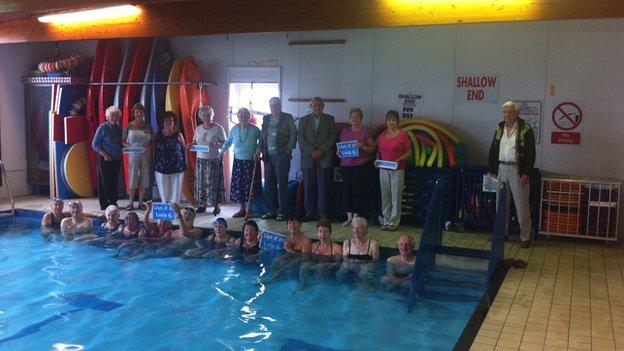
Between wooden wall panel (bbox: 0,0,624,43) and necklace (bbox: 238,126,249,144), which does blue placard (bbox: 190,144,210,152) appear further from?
wooden wall panel (bbox: 0,0,624,43)

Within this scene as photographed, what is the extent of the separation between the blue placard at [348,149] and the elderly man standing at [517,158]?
68.0 inches

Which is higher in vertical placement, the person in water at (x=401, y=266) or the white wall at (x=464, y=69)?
the white wall at (x=464, y=69)

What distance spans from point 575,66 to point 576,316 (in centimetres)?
404

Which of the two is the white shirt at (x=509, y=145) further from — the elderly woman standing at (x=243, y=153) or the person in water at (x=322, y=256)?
the elderly woman standing at (x=243, y=153)

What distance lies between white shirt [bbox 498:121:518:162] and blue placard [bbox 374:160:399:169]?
131cm

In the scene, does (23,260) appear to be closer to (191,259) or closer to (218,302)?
(191,259)

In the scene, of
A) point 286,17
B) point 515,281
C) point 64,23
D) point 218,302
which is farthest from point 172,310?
point 64,23

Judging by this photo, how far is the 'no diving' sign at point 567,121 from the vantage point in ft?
25.1

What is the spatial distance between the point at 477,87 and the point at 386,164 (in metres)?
1.73

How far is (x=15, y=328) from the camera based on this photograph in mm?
4977

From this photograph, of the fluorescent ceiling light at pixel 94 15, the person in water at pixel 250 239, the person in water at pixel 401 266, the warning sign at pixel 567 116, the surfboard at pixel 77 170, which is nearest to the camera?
the person in water at pixel 401 266

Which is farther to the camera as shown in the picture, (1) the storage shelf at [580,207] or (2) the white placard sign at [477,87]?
(2) the white placard sign at [477,87]

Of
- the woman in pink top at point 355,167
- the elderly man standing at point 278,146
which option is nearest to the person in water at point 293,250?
the woman in pink top at point 355,167

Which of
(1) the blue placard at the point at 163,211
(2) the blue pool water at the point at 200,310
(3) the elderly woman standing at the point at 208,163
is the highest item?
(3) the elderly woman standing at the point at 208,163
